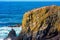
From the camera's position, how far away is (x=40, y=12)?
2506cm

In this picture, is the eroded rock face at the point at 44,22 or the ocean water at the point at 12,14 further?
the ocean water at the point at 12,14

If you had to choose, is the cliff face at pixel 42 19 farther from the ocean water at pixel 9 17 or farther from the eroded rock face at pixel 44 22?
the ocean water at pixel 9 17

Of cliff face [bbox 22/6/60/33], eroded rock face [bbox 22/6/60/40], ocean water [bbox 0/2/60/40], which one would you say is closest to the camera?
eroded rock face [bbox 22/6/60/40]

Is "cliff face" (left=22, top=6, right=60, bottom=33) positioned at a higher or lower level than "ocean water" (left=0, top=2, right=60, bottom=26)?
higher

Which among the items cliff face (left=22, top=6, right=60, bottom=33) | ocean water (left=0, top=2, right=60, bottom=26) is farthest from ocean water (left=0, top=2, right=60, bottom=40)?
cliff face (left=22, top=6, right=60, bottom=33)

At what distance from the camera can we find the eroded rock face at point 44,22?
2352 centimetres

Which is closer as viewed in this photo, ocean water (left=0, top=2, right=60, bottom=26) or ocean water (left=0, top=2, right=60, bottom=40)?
ocean water (left=0, top=2, right=60, bottom=40)

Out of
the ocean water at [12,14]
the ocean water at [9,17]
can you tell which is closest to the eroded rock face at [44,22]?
the ocean water at [9,17]

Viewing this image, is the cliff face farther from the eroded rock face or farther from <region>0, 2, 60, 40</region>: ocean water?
<region>0, 2, 60, 40</region>: ocean water

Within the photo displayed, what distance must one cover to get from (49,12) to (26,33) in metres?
2.12

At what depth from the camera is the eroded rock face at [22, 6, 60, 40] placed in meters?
23.5

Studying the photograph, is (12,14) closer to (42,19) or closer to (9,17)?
(9,17)

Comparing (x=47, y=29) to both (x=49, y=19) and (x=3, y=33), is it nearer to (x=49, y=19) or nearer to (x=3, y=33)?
(x=49, y=19)

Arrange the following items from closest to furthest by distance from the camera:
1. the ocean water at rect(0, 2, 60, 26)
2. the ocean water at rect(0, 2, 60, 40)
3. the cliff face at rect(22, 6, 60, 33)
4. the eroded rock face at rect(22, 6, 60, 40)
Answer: the eroded rock face at rect(22, 6, 60, 40), the cliff face at rect(22, 6, 60, 33), the ocean water at rect(0, 2, 60, 40), the ocean water at rect(0, 2, 60, 26)
